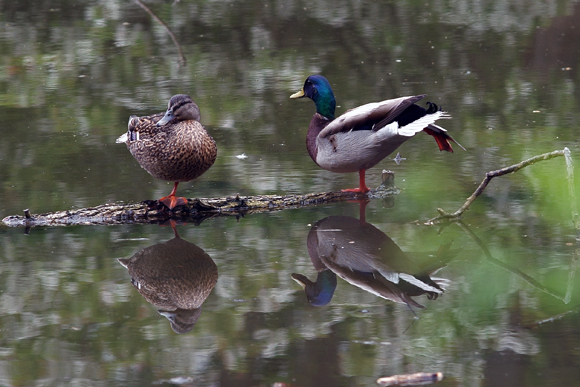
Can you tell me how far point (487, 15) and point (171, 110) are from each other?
8604 mm

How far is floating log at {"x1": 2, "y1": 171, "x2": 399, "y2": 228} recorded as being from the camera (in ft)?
17.5

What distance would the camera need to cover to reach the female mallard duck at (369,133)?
18.1 feet

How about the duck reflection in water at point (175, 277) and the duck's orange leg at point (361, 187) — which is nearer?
the duck reflection in water at point (175, 277)

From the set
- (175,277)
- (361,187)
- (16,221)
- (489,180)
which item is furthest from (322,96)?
(16,221)

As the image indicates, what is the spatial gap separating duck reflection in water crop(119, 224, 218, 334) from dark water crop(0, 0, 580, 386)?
0.01 metres

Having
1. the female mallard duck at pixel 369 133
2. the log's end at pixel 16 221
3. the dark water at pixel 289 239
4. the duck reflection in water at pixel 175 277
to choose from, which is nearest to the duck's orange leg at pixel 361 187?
the female mallard duck at pixel 369 133

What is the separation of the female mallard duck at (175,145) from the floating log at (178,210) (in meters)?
0.09

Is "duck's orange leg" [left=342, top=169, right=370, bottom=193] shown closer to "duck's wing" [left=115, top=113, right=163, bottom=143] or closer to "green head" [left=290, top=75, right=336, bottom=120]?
"green head" [left=290, top=75, right=336, bottom=120]

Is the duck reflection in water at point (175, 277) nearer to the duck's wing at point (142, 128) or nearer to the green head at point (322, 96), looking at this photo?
the duck's wing at point (142, 128)

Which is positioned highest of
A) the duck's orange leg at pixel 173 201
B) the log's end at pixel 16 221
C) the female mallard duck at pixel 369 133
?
the female mallard duck at pixel 369 133

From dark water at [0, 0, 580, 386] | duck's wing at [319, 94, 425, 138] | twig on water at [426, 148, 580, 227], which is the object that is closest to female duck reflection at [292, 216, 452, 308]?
dark water at [0, 0, 580, 386]

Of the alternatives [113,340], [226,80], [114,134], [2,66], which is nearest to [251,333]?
[113,340]

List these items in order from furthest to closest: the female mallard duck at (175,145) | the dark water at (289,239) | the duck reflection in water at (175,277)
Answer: the female mallard duck at (175,145) → the duck reflection in water at (175,277) → the dark water at (289,239)

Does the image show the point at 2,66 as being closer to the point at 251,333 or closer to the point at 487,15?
the point at 487,15
